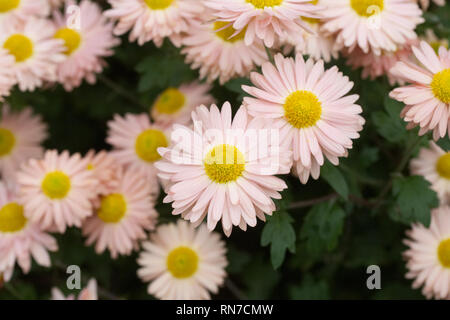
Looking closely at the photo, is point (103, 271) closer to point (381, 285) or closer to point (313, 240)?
point (313, 240)

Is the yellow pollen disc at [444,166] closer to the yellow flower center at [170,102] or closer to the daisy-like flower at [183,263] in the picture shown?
the daisy-like flower at [183,263]

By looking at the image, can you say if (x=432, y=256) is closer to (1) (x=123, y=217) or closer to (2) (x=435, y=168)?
(2) (x=435, y=168)

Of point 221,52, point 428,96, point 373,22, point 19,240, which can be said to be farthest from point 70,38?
point 428,96

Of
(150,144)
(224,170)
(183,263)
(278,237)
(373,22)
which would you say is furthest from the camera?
(150,144)

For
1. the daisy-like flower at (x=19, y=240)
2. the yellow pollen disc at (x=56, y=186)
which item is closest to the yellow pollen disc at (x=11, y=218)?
the daisy-like flower at (x=19, y=240)

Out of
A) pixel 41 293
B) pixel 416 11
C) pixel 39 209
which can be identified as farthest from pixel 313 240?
pixel 41 293

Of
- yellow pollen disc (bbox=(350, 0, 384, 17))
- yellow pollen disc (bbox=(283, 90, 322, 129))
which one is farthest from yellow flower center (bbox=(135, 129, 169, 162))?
yellow pollen disc (bbox=(350, 0, 384, 17))
